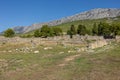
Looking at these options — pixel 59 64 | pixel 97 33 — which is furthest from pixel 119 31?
pixel 59 64

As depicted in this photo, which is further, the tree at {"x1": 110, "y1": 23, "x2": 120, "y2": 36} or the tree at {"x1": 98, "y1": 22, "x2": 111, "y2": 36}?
the tree at {"x1": 98, "y1": 22, "x2": 111, "y2": 36}

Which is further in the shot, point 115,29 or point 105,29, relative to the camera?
point 105,29

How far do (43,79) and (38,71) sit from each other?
4.11m

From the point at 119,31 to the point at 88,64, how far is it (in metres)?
88.2

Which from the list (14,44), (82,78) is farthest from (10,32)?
(82,78)

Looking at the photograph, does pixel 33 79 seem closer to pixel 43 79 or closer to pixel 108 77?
pixel 43 79

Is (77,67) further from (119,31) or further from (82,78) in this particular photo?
(119,31)

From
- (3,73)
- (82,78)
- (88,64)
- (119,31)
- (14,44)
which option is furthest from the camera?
(119,31)

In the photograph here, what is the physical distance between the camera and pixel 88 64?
30359mm

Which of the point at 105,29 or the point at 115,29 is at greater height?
the point at 105,29

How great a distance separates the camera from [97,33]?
13988 cm

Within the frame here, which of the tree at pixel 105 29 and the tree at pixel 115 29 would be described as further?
the tree at pixel 105 29

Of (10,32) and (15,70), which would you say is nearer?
(15,70)

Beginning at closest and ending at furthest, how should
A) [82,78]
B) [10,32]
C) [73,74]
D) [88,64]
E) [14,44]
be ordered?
[82,78]
[73,74]
[88,64]
[14,44]
[10,32]
